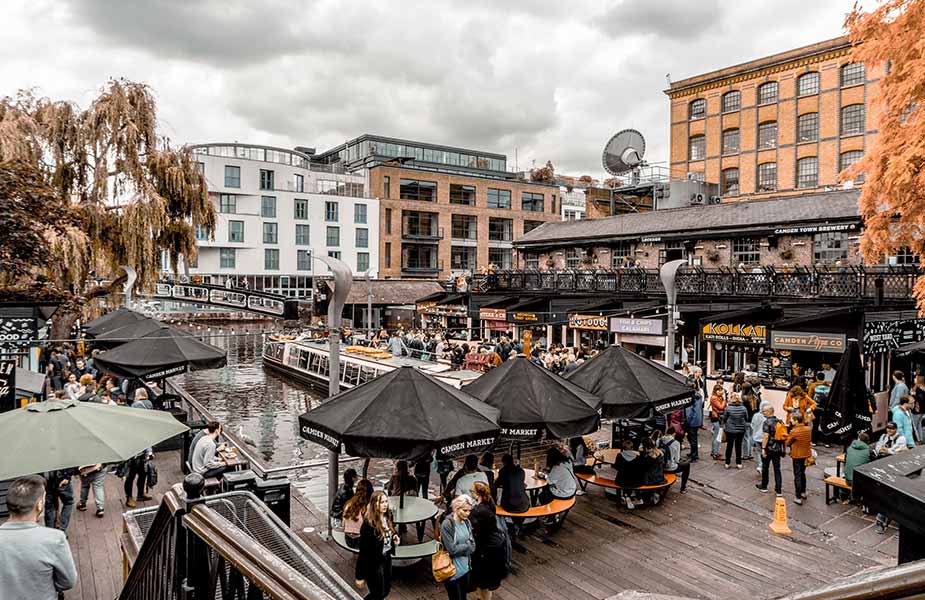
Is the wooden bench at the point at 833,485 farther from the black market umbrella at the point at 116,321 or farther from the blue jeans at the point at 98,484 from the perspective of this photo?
the black market umbrella at the point at 116,321

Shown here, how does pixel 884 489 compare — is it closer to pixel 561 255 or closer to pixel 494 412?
pixel 494 412

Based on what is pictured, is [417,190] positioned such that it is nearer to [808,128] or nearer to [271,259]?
[271,259]

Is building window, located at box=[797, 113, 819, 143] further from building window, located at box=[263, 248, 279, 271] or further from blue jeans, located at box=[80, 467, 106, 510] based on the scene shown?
building window, located at box=[263, 248, 279, 271]

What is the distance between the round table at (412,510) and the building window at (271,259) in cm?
5306

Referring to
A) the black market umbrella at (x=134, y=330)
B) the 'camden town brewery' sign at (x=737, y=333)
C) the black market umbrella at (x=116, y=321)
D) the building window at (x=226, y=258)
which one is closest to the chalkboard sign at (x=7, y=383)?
the black market umbrella at (x=134, y=330)

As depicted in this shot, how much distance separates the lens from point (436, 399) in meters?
8.77

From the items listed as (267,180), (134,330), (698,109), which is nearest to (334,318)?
(134,330)

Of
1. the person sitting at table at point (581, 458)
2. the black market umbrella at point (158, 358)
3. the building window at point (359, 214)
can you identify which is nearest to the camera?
the person sitting at table at point (581, 458)

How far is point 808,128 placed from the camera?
40812mm

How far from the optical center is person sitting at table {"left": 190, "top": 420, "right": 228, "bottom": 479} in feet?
32.5

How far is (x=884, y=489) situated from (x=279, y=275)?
61.4 meters

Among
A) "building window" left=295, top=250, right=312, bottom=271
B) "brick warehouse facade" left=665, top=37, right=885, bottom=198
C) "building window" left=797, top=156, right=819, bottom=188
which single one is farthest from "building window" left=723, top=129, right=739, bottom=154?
"building window" left=295, top=250, right=312, bottom=271

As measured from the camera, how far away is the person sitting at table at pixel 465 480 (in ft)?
31.4

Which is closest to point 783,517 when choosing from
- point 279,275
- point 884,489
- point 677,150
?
point 884,489
